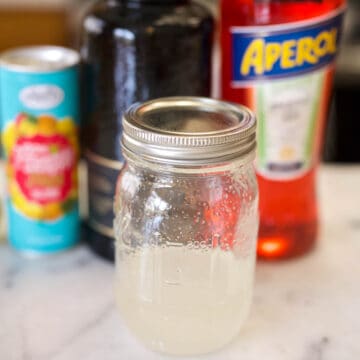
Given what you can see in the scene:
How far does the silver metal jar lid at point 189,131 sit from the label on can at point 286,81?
0.33 ft

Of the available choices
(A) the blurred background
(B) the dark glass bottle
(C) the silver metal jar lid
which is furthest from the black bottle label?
(A) the blurred background

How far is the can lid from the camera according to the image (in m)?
Result: 0.71

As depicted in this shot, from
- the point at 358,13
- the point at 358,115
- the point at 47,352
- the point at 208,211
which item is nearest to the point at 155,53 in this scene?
the point at 208,211

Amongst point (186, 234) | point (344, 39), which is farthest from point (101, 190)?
point (344, 39)

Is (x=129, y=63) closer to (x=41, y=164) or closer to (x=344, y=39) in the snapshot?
(x=41, y=164)

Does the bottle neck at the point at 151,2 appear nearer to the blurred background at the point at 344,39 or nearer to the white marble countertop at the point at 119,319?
the white marble countertop at the point at 119,319

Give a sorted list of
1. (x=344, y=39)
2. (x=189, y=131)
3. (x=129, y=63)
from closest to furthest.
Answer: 1. (x=189, y=131)
2. (x=129, y=63)
3. (x=344, y=39)

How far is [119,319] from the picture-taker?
0.64 meters

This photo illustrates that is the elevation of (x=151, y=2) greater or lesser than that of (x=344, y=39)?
greater

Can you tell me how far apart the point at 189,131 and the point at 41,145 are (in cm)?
21

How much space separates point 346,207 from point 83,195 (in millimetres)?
342

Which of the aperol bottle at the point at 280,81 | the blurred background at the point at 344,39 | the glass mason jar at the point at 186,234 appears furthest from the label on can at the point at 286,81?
the blurred background at the point at 344,39

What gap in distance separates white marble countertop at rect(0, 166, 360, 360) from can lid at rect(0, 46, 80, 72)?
0.69 feet

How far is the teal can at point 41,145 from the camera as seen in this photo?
2.27ft
